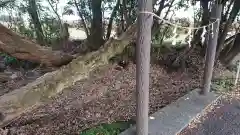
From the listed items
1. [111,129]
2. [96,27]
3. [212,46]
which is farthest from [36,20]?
[212,46]

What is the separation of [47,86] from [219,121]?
7.52 ft

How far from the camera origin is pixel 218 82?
4.82 metres

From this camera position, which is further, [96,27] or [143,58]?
[96,27]

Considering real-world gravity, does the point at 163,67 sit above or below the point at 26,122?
above

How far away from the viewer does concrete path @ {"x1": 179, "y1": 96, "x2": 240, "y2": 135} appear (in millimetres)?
3178

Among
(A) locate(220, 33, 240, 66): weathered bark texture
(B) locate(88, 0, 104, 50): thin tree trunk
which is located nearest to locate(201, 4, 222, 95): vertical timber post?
(A) locate(220, 33, 240, 66): weathered bark texture

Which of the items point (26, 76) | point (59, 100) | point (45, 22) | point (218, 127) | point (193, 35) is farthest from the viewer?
point (45, 22)

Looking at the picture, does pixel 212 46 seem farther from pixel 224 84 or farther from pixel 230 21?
pixel 230 21

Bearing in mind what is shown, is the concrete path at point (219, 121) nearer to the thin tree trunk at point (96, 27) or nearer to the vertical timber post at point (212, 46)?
the vertical timber post at point (212, 46)

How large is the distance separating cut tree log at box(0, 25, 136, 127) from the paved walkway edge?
966mm

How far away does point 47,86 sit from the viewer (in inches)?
115

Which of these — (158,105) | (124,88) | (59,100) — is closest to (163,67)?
(124,88)

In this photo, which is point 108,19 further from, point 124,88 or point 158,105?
point 158,105

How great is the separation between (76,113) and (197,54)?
355 cm
